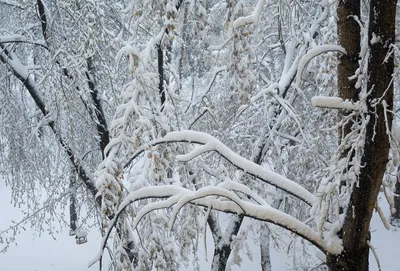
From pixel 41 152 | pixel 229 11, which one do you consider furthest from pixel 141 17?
pixel 41 152

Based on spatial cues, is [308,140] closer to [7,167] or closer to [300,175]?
[300,175]

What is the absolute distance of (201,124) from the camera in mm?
5957

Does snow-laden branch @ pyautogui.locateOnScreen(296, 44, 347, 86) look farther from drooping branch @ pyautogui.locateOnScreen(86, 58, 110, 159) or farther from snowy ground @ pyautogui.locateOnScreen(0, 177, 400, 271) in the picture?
snowy ground @ pyautogui.locateOnScreen(0, 177, 400, 271)

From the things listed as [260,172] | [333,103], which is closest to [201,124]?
[260,172]

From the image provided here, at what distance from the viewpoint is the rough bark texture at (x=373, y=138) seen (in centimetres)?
155

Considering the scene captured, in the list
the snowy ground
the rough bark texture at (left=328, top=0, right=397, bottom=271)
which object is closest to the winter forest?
the rough bark texture at (left=328, top=0, right=397, bottom=271)

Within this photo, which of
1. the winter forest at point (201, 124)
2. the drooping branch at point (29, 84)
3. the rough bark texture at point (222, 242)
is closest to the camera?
the winter forest at point (201, 124)

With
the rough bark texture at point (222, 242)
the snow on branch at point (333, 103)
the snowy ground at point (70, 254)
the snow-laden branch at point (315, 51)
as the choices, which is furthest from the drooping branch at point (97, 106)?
the snowy ground at point (70, 254)

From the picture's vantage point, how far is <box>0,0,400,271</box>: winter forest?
170 centimetres

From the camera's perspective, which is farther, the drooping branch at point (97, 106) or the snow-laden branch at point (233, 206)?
the drooping branch at point (97, 106)

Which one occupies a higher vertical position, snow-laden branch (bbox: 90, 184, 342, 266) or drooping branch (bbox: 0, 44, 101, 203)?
drooping branch (bbox: 0, 44, 101, 203)

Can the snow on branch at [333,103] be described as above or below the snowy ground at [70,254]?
below

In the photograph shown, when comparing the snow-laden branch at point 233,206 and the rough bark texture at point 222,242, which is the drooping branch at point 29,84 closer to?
the rough bark texture at point 222,242

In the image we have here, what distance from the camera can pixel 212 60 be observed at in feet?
16.1
